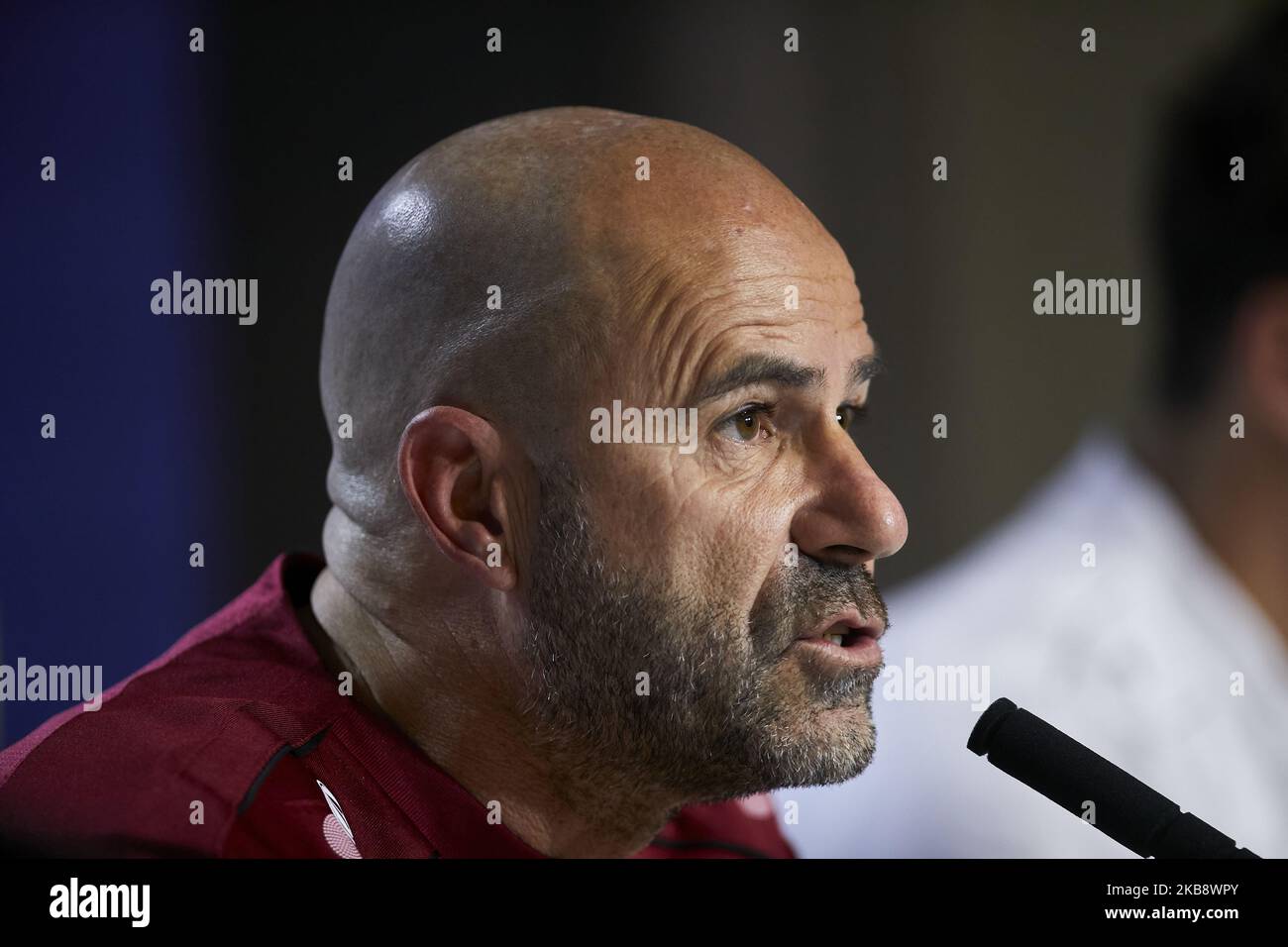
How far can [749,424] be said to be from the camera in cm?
123

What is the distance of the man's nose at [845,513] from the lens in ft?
3.93

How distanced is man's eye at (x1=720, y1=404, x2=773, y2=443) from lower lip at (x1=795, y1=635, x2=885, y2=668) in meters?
0.19

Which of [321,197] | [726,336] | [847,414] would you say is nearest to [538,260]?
[726,336]

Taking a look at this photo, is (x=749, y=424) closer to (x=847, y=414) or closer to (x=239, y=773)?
(x=847, y=414)

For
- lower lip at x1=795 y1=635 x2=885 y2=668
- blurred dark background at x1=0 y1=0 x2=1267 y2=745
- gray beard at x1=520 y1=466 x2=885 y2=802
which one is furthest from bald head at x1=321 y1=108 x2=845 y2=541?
blurred dark background at x1=0 y1=0 x2=1267 y2=745

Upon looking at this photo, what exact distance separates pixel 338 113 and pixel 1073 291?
3.46 feet

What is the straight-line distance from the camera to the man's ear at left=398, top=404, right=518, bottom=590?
121 cm

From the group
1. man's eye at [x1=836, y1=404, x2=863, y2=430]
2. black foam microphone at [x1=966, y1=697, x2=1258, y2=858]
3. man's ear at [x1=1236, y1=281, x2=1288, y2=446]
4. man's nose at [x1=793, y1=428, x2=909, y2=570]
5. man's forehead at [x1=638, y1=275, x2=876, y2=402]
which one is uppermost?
man's ear at [x1=1236, y1=281, x2=1288, y2=446]

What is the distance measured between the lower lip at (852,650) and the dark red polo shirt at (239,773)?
325mm

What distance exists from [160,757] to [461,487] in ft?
1.13

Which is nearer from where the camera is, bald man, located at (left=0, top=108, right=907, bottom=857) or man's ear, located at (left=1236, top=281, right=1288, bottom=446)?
bald man, located at (left=0, top=108, right=907, bottom=857)

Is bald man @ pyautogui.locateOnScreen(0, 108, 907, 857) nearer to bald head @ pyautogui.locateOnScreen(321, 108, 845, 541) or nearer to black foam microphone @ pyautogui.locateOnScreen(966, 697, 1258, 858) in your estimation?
bald head @ pyautogui.locateOnScreen(321, 108, 845, 541)
